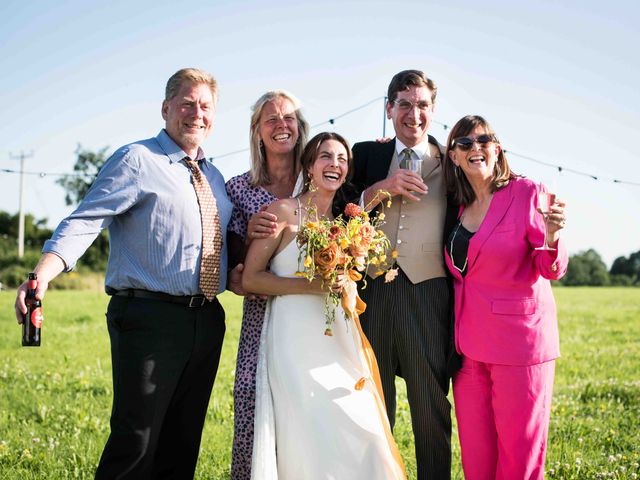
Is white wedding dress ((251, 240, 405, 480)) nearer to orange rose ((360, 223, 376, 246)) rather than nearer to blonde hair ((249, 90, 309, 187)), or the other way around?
orange rose ((360, 223, 376, 246))

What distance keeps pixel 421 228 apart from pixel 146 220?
2.06 meters

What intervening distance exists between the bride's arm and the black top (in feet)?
3.33

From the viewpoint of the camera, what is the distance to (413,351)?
16.9 feet

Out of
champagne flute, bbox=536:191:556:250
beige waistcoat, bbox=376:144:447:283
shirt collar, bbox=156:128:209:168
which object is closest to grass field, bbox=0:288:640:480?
beige waistcoat, bbox=376:144:447:283

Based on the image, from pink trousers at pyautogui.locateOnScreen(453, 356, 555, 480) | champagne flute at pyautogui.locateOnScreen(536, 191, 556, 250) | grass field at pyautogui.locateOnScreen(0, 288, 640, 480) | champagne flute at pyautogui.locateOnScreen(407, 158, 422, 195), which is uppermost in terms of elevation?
champagne flute at pyautogui.locateOnScreen(407, 158, 422, 195)

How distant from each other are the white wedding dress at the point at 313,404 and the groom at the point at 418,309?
54 cm

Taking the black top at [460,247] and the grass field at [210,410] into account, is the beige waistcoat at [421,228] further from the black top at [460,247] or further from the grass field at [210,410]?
the grass field at [210,410]

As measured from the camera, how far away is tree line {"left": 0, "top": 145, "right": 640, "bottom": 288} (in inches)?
1825

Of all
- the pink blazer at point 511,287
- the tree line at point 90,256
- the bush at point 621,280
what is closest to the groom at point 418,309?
the pink blazer at point 511,287

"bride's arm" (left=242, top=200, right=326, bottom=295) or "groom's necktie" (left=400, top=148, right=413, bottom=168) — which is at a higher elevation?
"groom's necktie" (left=400, top=148, right=413, bottom=168)

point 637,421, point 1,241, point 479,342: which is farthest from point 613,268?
point 479,342

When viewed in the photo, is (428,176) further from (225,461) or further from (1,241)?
Result: (1,241)

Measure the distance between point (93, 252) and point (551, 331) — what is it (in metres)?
44.9

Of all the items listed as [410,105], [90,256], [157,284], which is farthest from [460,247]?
[90,256]
